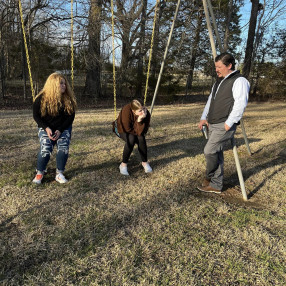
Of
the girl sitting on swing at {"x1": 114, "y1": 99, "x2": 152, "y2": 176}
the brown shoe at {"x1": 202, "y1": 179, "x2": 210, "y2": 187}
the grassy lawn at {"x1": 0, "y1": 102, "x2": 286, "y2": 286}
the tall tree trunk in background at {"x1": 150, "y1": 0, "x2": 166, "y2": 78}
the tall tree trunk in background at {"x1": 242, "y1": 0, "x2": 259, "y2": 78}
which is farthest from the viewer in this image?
the tall tree trunk in background at {"x1": 242, "y1": 0, "x2": 259, "y2": 78}

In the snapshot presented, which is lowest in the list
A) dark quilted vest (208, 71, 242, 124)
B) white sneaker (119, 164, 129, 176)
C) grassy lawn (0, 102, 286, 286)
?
grassy lawn (0, 102, 286, 286)

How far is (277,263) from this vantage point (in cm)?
205

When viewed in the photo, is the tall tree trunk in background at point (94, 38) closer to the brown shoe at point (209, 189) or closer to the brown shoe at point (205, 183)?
the brown shoe at point (205, 183)

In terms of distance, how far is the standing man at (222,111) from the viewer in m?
2.65

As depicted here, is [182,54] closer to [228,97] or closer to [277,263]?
[228,97]

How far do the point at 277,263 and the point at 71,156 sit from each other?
11.1 ft

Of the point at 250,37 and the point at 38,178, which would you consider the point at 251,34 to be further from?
the point at 38,178

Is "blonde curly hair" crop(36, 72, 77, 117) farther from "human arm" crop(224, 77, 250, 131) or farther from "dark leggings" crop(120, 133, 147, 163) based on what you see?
"human arm" crop(224, 77, 250, 131)

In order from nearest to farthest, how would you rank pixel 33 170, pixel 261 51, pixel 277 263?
1. pixel 277 263
2. pixel 33 170
3. pixel 261 51

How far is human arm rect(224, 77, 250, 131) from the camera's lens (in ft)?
8.57

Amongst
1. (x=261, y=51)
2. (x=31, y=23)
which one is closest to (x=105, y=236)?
(x=31, y=23)

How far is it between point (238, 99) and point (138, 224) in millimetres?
1690

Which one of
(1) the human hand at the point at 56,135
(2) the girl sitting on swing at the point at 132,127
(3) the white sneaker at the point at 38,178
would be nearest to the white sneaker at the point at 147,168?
(2) the girl sitting on swing at the point at 132,127

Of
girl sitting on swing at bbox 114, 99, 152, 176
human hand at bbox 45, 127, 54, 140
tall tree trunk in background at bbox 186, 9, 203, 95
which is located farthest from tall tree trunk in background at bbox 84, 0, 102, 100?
human hand at bbox 45, 127, 54, 140
